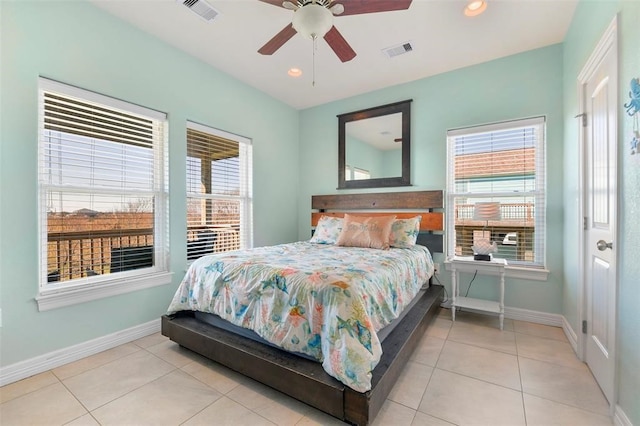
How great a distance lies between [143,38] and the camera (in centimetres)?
276

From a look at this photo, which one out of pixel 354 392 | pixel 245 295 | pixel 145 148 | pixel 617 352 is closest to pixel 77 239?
pixel 145 148

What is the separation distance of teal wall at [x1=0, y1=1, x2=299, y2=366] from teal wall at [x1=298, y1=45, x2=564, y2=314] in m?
2.26

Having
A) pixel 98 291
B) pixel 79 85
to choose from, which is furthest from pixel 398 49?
pixel 98 291

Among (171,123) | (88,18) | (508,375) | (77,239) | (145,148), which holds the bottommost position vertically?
(508,375)

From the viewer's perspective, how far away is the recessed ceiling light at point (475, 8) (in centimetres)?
233

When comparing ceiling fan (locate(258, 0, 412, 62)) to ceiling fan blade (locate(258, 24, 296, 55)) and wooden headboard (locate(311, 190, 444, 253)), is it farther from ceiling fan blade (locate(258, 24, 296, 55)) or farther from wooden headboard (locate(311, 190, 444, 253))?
wooden headboard (locate(311, 190, 444, 253))

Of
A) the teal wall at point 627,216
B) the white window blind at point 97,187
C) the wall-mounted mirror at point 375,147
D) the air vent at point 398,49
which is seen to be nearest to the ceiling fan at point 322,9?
the air vent at point 398,49

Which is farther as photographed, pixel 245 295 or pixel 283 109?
pixel 283 109

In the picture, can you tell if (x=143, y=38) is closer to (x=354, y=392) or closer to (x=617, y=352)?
(x=354, y=392)

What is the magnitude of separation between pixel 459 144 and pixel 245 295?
10.2 ft

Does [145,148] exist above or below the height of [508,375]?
above

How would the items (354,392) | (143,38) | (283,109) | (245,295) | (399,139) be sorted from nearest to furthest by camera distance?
(354,392) → (245,295) → (143,38) → (399,139) → (283,109)

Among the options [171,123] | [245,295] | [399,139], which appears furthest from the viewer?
[399,139]

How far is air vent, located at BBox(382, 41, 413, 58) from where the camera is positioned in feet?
9.69
